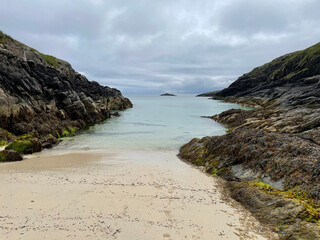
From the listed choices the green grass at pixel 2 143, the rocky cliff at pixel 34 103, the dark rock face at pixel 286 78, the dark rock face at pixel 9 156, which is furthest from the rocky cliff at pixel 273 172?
the dark rock face at pixel 286 78

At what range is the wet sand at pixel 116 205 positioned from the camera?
23.6 ft

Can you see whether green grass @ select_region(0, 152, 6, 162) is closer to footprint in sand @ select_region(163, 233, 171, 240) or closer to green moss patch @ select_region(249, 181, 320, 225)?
footprint in sand @ select_region(163, 233, 171, 240)

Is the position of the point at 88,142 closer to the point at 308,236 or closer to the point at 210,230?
the point at 210,230

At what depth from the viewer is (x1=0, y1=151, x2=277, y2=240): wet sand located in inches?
284

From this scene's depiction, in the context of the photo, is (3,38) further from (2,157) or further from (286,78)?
(286,78)

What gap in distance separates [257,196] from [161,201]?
4799 millimetres

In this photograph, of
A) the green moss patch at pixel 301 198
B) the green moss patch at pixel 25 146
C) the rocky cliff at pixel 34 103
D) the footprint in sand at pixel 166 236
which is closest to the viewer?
the footprint in sand at pixel 166 236

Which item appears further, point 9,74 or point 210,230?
point 9,74

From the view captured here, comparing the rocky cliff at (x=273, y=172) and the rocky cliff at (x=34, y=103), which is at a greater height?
the rocky cliff at (x=34, y=103)

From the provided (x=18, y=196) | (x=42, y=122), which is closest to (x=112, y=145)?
(x=42, y=122)

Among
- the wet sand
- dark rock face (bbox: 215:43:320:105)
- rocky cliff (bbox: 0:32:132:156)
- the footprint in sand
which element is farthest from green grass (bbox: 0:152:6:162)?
dark rock face (bbox: 215:43:320:105)

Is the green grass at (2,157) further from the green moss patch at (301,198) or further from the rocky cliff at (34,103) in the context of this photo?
the green moss patch at (301,198)

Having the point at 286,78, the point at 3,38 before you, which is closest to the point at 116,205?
the point at 3,38

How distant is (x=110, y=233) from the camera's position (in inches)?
279
